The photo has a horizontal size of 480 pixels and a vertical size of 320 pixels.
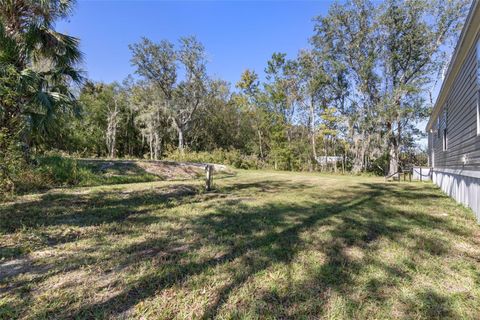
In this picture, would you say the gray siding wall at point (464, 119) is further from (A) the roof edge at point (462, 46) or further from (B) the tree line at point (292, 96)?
(B) the tree line at point (292, 96)

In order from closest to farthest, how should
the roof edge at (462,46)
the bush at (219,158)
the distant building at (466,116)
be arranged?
the roof edge at (462,46) → the distant building at (466,116) → the bush at (219,158)

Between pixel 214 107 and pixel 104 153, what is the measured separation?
11.0 meters

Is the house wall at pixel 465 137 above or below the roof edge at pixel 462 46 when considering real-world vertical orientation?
below

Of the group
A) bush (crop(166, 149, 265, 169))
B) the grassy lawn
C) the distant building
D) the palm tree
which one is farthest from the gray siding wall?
bush (crop(166, 149, 265, 169))

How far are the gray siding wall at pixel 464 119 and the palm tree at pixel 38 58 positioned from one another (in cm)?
779

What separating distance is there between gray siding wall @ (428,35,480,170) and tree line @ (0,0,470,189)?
27.6ft

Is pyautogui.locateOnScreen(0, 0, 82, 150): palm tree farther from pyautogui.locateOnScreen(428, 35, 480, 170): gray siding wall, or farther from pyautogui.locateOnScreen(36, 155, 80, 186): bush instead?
pyautogui.locateOnScreen(428, 35, 480, 170): gray siding wall

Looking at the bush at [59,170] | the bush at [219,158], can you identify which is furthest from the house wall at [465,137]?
the bush at [219,158]

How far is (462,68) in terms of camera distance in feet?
17.1

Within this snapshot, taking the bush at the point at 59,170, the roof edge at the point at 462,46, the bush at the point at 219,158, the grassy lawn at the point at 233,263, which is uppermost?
the roof edge at the point at 462,46

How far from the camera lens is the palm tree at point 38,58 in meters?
5.22

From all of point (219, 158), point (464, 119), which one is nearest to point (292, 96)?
point (219, 158)

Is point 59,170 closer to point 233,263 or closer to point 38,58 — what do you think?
point 38,58

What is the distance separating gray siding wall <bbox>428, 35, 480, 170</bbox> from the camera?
13.8ft
